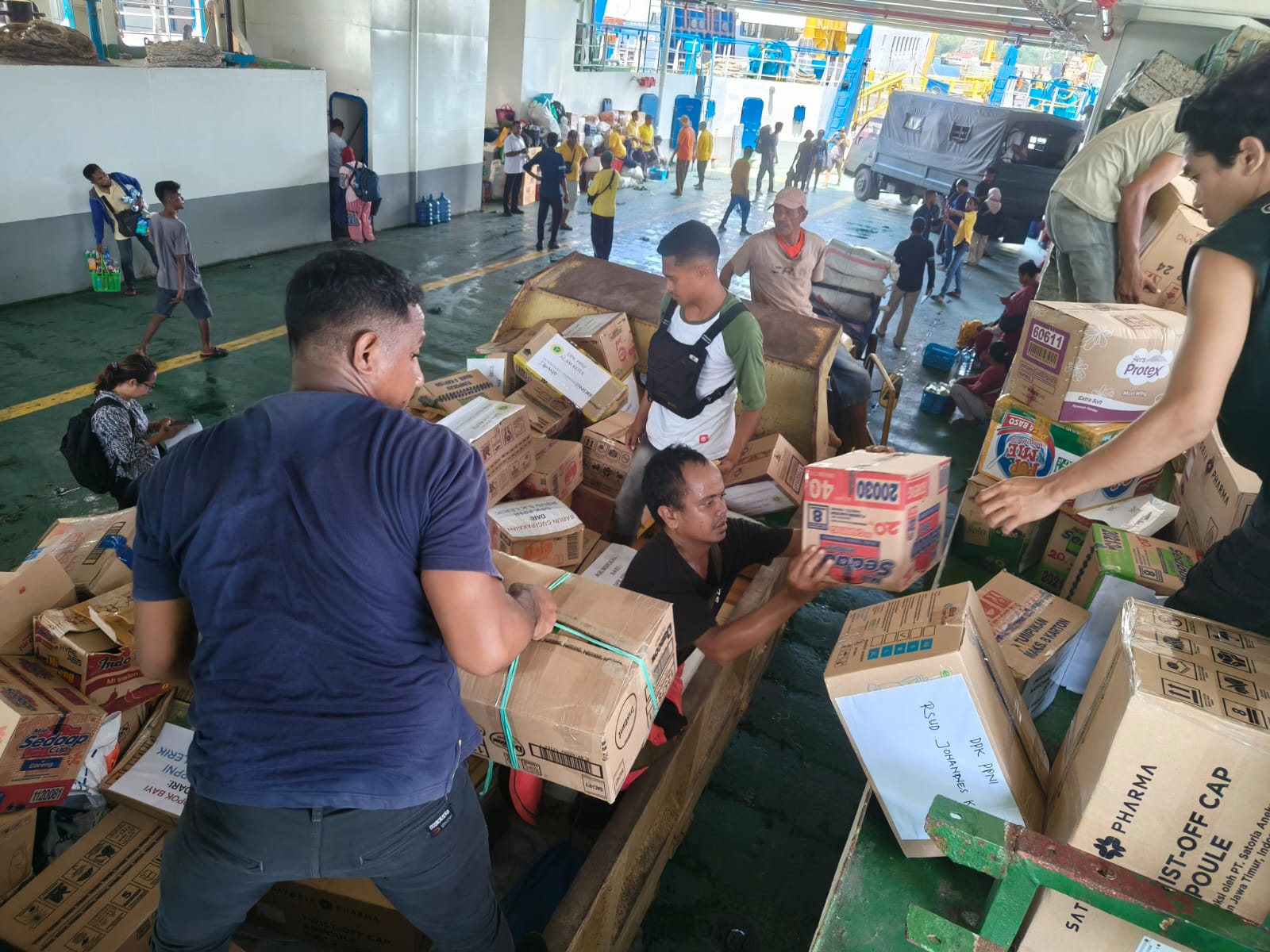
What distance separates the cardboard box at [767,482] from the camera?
390 centimetres

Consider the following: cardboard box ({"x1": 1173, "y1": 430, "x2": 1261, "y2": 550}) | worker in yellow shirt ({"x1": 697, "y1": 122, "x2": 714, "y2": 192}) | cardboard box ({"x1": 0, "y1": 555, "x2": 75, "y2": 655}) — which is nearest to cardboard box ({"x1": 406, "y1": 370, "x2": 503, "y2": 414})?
cardboard box ({"x1": 0, "y1": 555, "x2": 75, "y2": 655})

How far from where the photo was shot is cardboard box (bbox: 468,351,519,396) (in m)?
4.63

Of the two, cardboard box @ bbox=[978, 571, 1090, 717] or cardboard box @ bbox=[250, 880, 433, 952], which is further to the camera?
cardboard box @ bbox=[978, 571, 1090, 717]

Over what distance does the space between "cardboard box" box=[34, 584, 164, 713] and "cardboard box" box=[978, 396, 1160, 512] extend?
130 inches

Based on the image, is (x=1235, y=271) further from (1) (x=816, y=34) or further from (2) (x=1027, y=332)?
(1) (x=816, y=34)

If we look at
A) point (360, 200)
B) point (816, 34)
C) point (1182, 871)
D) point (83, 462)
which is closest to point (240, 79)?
point (360, 200)

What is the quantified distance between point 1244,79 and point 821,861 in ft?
8.53

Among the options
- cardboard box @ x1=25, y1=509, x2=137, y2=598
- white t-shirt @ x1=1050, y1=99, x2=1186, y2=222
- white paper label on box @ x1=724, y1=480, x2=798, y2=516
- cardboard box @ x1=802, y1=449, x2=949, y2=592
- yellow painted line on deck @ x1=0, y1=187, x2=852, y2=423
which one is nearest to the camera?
cardboard box @ x1=802, y1=449, x2=949, y2=592

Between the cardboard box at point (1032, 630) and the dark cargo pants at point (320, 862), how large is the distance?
1.61m

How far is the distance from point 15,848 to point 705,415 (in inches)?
110

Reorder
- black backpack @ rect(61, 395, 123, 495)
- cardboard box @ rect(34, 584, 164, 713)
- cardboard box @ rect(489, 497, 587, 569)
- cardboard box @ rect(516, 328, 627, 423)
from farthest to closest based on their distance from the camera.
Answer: cardboard box @ rect(516, 328, 627, 423) → black backpack @ rect(61, 395, 123, 495) → cardboard box @ rect(489, 497, 587, 569) → cardboard box @ rect(34, 584, 164, 713)

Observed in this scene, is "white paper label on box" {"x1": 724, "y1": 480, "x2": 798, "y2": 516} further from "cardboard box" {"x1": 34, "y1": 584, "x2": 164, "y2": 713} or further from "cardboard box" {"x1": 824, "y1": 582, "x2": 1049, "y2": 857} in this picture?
"cardboard box" {"x1": 34, "y1": 584, "x2": 164, "y2": 713}

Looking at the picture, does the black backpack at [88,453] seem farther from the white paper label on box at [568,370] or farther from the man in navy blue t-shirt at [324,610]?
the man in navy blue t-shirt at [324,610]

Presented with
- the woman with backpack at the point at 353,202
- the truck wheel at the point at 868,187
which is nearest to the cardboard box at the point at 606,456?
the woman with backpack at the point at 353,202
